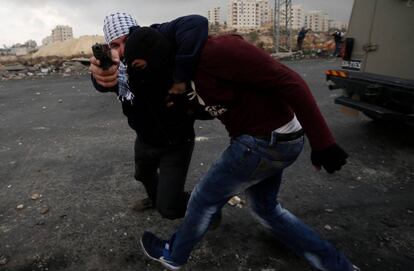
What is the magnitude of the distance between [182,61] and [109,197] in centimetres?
231

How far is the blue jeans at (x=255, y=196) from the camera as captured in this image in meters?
2.02

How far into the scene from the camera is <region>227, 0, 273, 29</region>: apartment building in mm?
79125

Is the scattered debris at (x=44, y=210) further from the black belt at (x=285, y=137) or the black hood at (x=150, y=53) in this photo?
the black belt at (x=285, y=137)

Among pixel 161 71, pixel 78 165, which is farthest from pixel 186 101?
pixel 78 165

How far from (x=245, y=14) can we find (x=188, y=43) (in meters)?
84.1

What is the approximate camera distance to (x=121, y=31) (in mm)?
2625

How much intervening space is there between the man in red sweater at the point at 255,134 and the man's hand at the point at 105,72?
11.9 inches

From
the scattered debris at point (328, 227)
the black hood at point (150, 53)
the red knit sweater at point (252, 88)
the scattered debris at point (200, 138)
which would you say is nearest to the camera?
the red knit sweater at point (252, 88)

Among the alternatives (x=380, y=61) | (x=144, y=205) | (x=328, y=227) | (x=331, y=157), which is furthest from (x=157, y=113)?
(x=380, y=61)

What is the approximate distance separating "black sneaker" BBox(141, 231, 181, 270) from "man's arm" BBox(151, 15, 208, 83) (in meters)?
1.20

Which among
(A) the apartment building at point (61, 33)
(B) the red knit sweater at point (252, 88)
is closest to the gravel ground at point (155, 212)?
(B) the red knit sweater at point (252, 88)

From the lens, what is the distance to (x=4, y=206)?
366 centimetres

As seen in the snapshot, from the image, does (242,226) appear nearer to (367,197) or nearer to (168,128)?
(168,128)

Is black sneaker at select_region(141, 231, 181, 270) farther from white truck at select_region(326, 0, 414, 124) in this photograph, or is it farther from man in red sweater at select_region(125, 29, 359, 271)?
white truck at select_region(326, 0, 414, 124)
